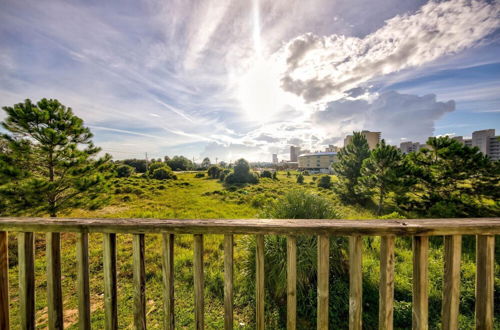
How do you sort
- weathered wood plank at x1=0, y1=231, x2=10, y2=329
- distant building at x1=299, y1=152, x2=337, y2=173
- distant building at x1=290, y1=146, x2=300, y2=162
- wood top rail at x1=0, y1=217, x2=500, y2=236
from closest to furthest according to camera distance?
wood top rail at x1=0, y1=217, x2=500, y2=236
weathered wood plank at x1=0, y1=231, x2=10, y2=329
distant building at x1=299, y1=152, x2=337, y2=173
distant building at x1=290, y1=146, x2=300, y2=162

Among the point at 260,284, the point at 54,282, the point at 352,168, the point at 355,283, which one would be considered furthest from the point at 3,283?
the point at 352,168

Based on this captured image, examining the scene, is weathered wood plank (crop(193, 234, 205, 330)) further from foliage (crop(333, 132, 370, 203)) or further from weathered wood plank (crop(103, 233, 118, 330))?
foliage (crop(333, 132, 370, 203))

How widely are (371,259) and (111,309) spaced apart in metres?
4.32

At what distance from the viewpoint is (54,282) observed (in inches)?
45.9

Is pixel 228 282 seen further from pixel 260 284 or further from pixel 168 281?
pixel 168 281

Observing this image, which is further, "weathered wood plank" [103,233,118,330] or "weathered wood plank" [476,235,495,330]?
"weathered wood plank" [103,233,118,330]

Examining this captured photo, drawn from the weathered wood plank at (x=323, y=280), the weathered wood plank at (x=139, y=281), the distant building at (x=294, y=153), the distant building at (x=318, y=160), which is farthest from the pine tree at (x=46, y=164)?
the distant building at (x=294, y=153)

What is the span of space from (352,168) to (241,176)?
11467 millimetres

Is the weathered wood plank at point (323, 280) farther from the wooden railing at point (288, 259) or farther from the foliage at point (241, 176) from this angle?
the foliage at point (241, 176)

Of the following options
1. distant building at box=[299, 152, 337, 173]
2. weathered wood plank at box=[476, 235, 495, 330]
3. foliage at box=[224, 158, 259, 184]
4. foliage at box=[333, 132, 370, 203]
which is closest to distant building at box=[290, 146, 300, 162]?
distant building at box=[299, 152, 337, 173]

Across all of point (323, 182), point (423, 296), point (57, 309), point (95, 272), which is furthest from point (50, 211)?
point (323, 182)

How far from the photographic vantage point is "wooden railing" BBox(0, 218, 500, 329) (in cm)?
99

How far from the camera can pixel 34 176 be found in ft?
19.7

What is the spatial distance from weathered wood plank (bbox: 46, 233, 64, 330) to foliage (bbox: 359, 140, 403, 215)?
36.8 feet
